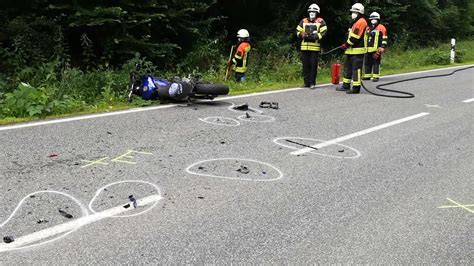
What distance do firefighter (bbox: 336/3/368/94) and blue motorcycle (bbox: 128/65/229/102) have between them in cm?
340

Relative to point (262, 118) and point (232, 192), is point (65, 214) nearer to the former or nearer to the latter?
point (232, 192)

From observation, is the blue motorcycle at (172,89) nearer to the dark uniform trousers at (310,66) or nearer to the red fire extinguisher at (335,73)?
the dark uniform trousers at (310,66)

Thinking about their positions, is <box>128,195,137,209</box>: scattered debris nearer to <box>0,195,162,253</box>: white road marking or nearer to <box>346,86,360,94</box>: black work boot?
<box>0,195,162,253</box>: white road marking

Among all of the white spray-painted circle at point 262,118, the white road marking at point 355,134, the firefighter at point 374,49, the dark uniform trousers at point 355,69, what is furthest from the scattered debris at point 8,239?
the firefighter at point 374,49

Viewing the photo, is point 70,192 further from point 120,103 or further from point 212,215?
point 120,103

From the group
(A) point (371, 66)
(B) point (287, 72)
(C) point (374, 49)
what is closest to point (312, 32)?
(B) point (287, 72)

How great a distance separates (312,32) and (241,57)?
5.46ft

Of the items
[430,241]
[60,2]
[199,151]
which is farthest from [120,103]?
[430,241]

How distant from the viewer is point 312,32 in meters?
10.8

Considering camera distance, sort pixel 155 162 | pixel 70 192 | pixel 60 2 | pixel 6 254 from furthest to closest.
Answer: pixel 60 2, pixel 155 162, pixel 70 192, pixel 6 254

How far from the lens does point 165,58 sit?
12094 millimetres

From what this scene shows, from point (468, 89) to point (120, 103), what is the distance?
848 centimetres

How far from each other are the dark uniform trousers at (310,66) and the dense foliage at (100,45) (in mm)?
1122

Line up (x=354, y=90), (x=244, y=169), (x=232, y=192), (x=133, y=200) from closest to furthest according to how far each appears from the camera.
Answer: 1. (x=133, y=200)
2. (x=232, y=192)
3. (x=244, y=169)
4. (x=354, y=90)
